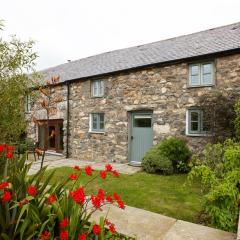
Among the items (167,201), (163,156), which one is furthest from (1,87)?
(163,156)

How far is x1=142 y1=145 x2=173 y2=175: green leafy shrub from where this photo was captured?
29.7 ft

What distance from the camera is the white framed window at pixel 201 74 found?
9.57m

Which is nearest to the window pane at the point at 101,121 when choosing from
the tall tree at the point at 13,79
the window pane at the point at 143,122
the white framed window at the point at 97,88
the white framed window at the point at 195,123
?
the white framed window at the point at 97,88

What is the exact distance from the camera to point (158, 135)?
1065cm

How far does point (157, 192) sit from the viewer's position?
21.5 feet

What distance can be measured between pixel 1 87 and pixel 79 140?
8539 mm

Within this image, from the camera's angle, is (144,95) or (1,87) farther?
(144,95)

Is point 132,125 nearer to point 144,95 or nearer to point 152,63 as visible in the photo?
point 144,95

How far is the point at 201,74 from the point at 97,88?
18.6 ft

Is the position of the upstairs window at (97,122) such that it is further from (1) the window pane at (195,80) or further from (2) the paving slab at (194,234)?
(2) the paving slab at (194,234)

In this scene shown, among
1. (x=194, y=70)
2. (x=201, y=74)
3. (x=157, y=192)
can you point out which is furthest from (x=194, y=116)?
(x=157, y=192)

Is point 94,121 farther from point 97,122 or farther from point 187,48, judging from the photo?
point 187,48

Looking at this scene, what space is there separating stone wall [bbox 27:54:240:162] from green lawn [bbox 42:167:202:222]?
268 cm

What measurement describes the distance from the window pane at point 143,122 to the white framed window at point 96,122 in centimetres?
208
